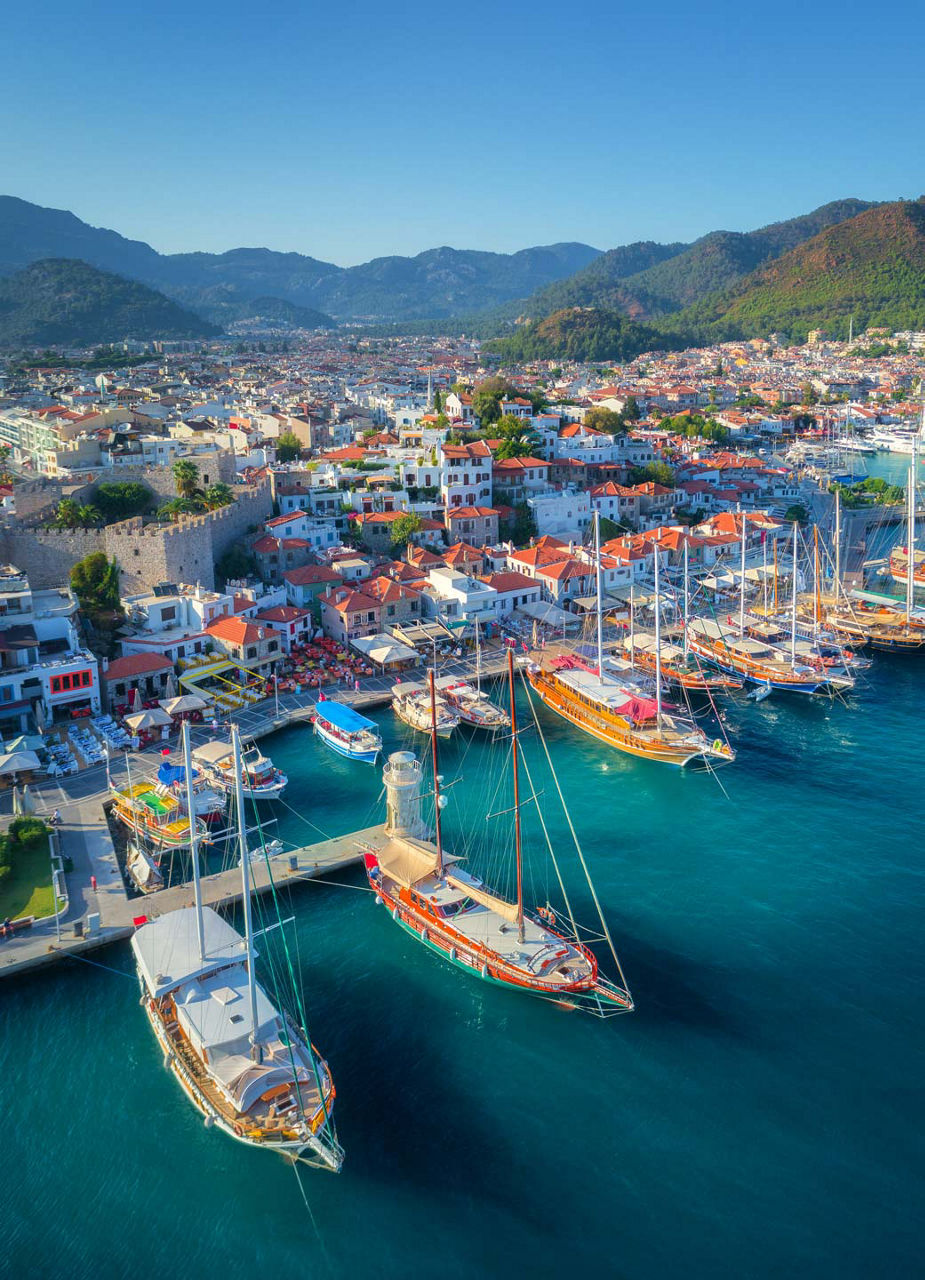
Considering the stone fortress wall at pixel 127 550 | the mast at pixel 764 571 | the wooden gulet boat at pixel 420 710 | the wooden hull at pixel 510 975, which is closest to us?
the wooden hull at pixel 510 975

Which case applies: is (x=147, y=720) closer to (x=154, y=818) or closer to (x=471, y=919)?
(x=154, y=818)

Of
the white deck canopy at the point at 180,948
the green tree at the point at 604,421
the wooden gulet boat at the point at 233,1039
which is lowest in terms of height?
the wooden gulet boat at the point at 233,1039

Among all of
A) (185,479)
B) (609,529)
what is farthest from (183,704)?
(609,529)

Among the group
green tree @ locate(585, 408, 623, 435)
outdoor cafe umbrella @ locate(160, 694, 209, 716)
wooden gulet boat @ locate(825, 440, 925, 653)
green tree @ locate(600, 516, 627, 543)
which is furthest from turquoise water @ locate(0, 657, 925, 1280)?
green tree @ locate(585, 408, 623, 435)

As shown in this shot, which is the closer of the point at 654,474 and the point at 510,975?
the point at 510,975

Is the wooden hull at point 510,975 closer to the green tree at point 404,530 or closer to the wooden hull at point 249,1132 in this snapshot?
the wooden hull at point 249,1132

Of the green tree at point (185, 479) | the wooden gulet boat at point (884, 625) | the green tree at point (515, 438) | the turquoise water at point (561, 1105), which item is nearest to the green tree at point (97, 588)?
the green tree at point (185, 479)
